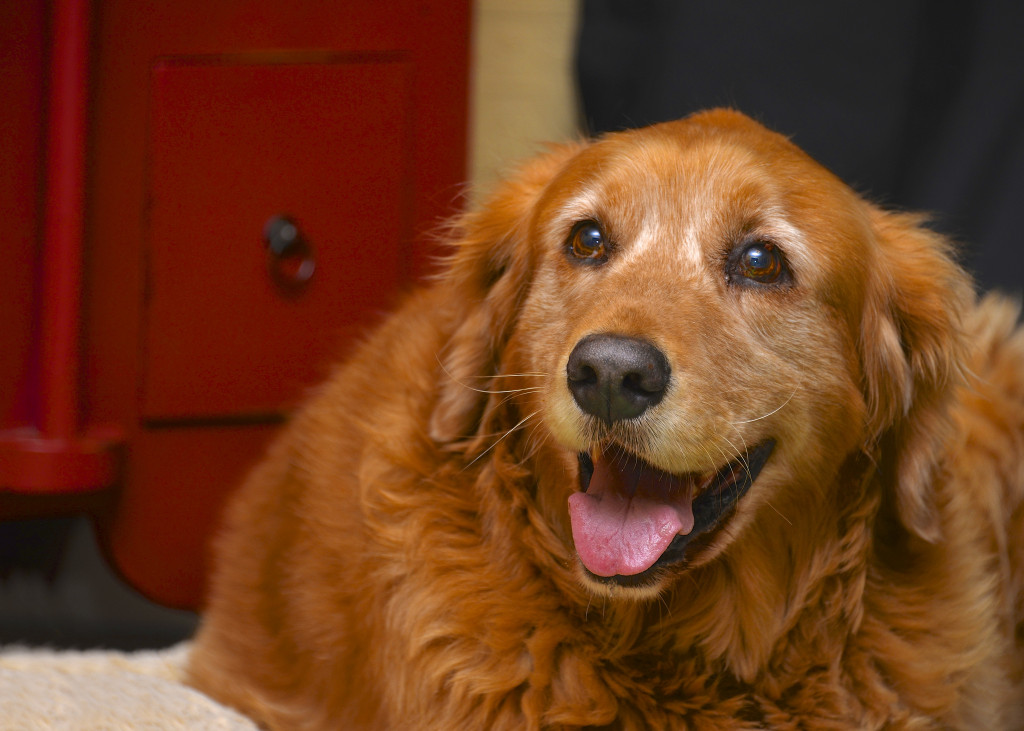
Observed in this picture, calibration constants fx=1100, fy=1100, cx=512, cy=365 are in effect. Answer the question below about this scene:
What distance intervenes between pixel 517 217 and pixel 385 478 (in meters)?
0.56

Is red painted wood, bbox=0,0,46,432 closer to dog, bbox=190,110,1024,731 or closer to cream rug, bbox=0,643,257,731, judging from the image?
cream rug, bbox=0,643,257,731

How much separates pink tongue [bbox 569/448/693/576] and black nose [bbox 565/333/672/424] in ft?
0.54

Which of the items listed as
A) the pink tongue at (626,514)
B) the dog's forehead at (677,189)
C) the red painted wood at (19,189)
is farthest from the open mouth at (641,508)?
the red painted wood at (19,189)

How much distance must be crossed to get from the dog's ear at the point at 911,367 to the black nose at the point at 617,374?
20.9 inches

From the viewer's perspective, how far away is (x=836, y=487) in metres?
1.93

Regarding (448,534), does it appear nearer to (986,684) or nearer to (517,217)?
(517,217)

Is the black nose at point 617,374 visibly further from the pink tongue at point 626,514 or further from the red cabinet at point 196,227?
the red cabinet at point 196,227

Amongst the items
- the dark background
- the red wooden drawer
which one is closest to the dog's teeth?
the red wooden drawer

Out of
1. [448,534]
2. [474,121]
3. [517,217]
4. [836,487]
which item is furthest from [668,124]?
[474,121]

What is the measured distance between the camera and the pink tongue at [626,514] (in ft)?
5.53

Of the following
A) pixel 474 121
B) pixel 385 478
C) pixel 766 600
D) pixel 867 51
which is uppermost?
pixel 867 51

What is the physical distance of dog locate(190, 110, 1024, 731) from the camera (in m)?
1.74

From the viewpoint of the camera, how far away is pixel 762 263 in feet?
5.95

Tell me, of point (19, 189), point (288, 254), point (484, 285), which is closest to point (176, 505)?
point (288, 254)
